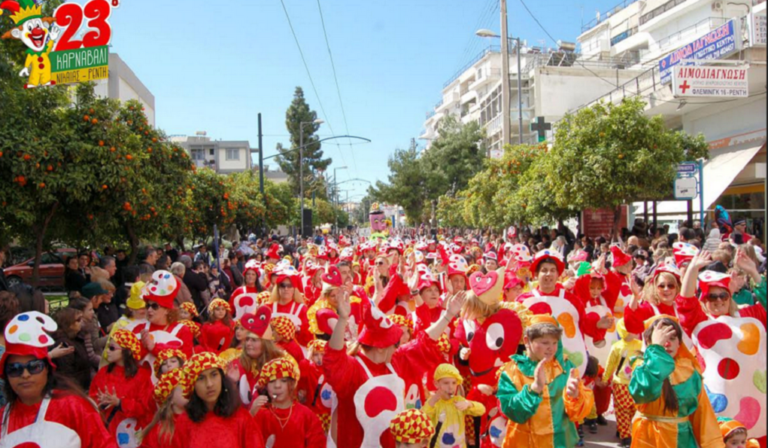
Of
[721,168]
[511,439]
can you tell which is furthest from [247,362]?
[721,168]

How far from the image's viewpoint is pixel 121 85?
106 feet

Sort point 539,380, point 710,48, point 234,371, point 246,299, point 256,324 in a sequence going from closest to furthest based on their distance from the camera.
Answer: point 539,380 < point 234,371 < point 256,324 < point 246,299 < point 710,48

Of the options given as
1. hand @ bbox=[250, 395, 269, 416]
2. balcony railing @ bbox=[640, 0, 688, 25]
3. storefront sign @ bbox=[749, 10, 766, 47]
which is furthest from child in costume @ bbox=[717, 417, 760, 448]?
balcony railing @ bbox=[640, 0, 688, 25]

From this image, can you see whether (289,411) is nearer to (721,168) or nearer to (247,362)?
(247,362)

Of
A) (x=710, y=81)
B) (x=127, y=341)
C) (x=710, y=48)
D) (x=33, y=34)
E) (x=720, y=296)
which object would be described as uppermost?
(x=710, y=48)

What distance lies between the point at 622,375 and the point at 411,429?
2.61 meters

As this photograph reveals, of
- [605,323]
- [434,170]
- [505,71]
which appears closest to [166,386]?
[605,323]

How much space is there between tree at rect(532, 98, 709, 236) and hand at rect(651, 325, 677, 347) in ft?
42.6

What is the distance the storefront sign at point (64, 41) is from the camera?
915 cm

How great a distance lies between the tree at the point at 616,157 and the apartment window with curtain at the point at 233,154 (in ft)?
201

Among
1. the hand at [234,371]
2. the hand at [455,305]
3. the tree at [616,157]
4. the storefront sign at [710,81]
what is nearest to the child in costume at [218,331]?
the hand at [234,371]

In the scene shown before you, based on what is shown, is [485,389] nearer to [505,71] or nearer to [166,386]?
[166,386]

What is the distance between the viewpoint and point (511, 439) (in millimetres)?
4180

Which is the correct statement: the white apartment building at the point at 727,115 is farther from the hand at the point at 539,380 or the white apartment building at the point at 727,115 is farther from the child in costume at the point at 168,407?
the child in costume at the point at 168,407
